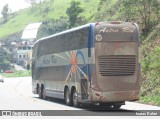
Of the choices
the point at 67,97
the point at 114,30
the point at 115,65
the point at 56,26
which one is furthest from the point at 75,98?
the point at 56,26

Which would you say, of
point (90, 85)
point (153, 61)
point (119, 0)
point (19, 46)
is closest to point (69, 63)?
point (90, 85)

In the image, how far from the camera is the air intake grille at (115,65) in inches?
794

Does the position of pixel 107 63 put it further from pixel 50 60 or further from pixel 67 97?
pixel 50 60

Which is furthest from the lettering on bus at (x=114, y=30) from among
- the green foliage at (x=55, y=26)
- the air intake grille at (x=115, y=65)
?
the green foliage at (x=55, y=26)

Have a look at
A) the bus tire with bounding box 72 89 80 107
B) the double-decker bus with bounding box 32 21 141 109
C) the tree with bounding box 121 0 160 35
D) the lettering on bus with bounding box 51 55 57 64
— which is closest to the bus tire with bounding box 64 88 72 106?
the bus tire with bounding box 72 89 80 107

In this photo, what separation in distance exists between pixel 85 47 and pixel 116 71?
6.52ft

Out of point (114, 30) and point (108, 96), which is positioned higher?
point (114, 30)

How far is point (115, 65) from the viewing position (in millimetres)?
20234

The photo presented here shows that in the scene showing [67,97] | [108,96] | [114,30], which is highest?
[114,30]

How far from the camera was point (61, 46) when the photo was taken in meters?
25.2

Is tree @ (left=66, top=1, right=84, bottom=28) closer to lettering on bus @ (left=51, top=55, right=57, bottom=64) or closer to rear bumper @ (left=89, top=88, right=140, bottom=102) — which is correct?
lettering on bus @ (left=51, top=55, right=57, bottom=64)

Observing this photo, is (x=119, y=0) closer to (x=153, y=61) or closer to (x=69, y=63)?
(x=153, y=61)

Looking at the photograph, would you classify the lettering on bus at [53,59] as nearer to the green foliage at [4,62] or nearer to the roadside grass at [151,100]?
the roadside grass at [151,100]

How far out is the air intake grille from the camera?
794 inches
